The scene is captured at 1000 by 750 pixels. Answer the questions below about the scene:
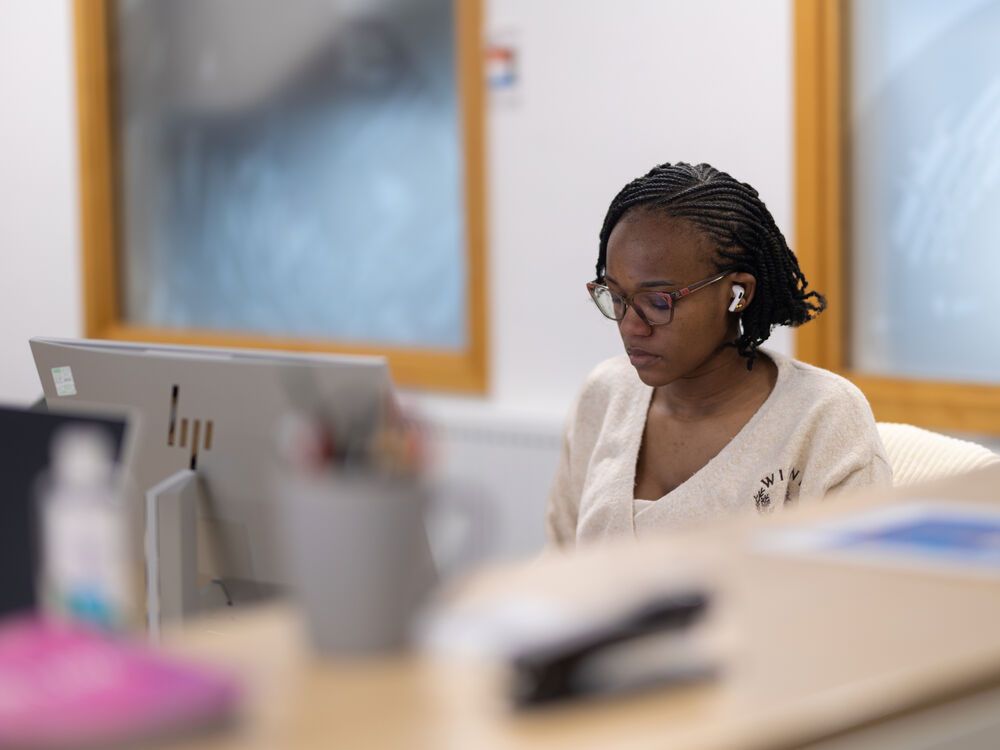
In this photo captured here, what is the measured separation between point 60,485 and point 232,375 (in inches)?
26.0

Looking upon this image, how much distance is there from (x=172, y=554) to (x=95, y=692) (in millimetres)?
795

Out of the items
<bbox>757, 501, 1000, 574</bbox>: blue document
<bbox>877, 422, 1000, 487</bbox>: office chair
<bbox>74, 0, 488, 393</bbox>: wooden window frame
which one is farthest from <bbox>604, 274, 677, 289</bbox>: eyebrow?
<bbox>74, 0, 488, 393</bbox>: wooden window frame

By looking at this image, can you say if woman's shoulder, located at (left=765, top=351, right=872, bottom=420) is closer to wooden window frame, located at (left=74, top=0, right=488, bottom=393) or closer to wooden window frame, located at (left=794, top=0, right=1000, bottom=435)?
wooden window frame, located at (left=794, top=0, right=1000, bottom=435)

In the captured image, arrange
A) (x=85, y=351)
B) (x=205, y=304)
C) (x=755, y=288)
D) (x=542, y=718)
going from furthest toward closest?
(x=205, y=304) < (x=755, y=288) < (x=85, y=351) < (x=542, y=718)

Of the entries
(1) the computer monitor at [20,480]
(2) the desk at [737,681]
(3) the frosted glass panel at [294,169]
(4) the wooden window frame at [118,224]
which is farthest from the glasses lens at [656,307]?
(3) the frosted glass panel at [294,169]

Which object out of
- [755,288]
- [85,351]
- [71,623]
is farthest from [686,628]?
[755,288]

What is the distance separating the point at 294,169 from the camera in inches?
200

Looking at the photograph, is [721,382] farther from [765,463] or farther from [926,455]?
[926,455]

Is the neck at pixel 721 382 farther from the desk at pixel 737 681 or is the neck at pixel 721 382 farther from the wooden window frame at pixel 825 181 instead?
the wooden window frame at pixel 825 181

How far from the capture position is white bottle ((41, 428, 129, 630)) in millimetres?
968

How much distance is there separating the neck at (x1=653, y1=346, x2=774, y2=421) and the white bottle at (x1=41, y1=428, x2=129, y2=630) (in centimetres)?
145

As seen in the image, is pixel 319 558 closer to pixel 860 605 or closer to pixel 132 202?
pixel 860 605

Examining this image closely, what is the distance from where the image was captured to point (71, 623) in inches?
39.4

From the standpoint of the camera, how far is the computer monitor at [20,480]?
1.35 meters
